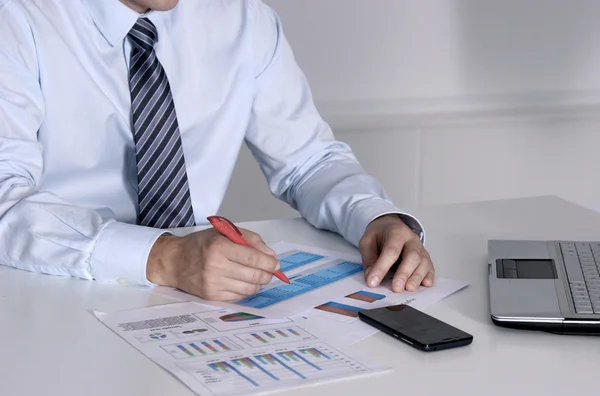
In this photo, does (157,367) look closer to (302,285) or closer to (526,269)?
(302,285)

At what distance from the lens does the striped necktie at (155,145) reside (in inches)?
60.1

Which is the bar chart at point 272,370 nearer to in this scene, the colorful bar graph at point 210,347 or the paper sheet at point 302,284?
the colorful bar graph at point 210,347

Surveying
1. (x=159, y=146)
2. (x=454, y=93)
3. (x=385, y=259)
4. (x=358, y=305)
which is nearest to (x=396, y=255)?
(x=385, y=259)

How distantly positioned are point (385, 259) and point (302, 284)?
13 centimetres

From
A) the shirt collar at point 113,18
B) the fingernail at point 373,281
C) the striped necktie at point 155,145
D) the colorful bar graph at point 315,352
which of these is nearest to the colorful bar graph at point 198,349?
the colorful bar graph at point 315,352

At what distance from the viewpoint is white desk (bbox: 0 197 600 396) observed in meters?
0.92

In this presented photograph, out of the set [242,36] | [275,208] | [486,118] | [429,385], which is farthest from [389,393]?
[486,118]

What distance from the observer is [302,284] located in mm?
1245

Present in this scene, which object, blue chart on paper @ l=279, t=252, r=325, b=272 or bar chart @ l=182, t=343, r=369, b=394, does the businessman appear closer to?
blue chart on paper @ l=279, t=252, r=325, b=272

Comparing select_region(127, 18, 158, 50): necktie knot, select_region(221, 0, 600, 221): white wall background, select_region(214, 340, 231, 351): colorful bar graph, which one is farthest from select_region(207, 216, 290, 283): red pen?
select_region(221, 0, 600, 221): white wall background

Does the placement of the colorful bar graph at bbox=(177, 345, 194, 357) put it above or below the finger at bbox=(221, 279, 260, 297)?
below

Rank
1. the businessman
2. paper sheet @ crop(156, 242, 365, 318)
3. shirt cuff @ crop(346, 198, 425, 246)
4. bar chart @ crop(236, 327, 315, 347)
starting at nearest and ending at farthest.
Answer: bar chart @ crop(236, 327, 315, 347)
paper sheet @ crop(156, 242, 365, 318)
the businessman
shirt cuff @ crop(346, 198, 425, 246)

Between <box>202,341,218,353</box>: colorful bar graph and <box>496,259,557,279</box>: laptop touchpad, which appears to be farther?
<box>496,259,557,279</box>: laptop touchpad

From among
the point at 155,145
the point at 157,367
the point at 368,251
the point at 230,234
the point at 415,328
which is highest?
the point at 155,145
